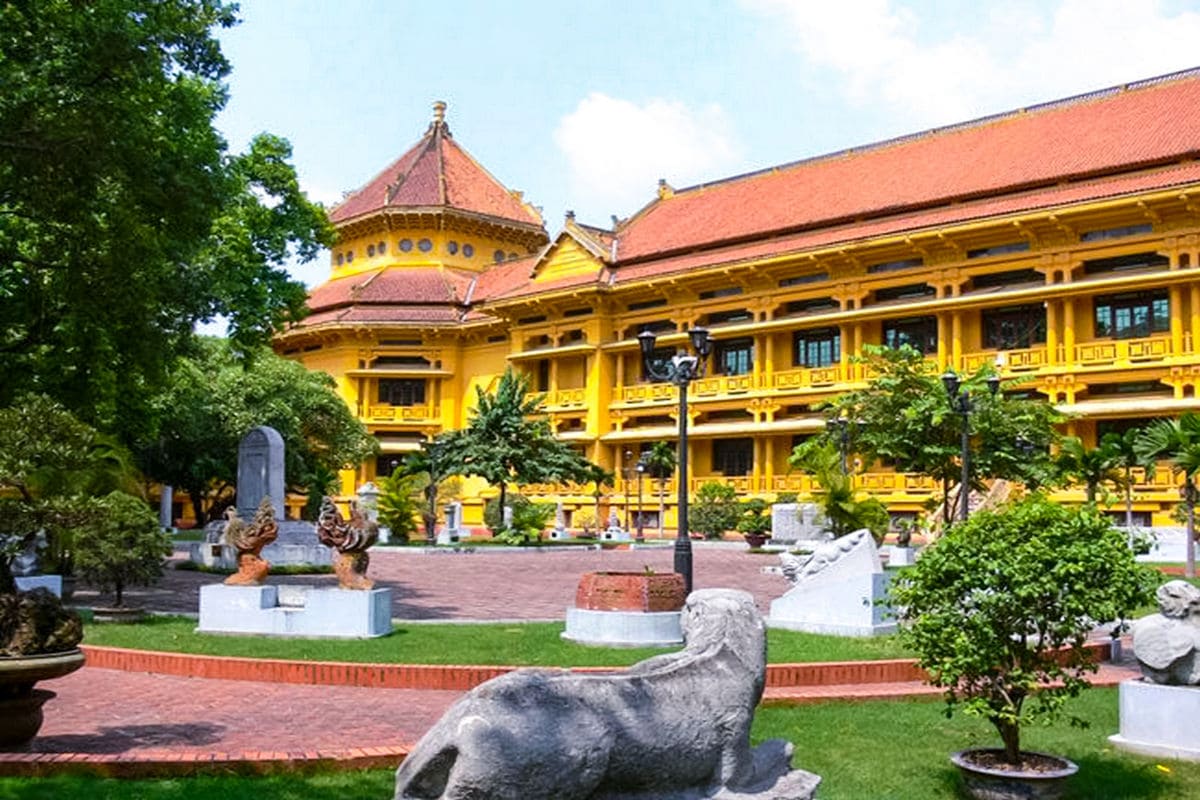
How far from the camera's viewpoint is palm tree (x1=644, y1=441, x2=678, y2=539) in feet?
130

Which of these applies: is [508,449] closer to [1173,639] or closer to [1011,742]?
[1173,639]

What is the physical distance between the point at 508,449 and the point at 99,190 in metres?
22.9

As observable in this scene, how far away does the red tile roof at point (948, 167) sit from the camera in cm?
Result: 3319

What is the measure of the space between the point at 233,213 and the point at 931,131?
25.9 meters

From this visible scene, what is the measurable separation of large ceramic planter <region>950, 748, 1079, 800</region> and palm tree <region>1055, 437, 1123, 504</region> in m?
20.2

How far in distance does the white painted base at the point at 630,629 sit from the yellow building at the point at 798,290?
23.4 m

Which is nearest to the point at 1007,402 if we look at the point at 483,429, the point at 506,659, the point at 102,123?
the point at 483,429

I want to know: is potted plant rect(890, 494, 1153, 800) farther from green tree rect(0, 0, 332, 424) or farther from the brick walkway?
green tree rect(0, 0, 332, 424)

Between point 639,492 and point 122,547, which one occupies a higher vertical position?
point 639,492

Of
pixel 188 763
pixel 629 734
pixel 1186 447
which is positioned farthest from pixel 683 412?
pixel 1186 447

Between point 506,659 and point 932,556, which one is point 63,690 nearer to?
point 506,659

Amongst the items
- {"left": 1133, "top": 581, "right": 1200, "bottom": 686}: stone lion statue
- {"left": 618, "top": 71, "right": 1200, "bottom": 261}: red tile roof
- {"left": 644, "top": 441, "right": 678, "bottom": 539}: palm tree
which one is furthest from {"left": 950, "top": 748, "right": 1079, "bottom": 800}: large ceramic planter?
{"left": 644, "top": 441, "right": 678, "bottom": 539}: palm tree

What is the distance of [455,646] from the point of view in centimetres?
1116

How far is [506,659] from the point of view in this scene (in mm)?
10281
